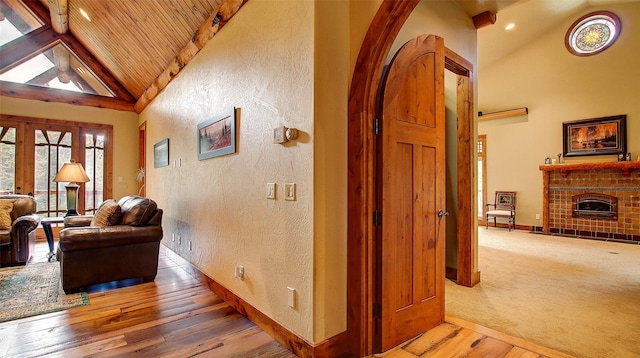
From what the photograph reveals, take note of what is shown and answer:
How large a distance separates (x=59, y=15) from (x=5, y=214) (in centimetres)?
356

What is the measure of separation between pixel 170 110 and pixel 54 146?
327 centimetres

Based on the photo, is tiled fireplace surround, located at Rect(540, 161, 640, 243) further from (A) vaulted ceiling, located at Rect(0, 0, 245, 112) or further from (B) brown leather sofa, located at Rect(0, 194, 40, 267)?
(B) brown leather sofa, located at Rect(0, 194, 40, 267)

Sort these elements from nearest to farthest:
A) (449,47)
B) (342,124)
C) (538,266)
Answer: (342,124), (449,47), (538,266)

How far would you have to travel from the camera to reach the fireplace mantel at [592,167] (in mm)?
5793

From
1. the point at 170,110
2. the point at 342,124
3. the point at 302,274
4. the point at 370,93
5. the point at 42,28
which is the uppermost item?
the point at 42,28

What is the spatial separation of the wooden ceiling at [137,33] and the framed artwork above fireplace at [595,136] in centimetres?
493

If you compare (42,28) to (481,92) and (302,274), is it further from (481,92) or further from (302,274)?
(481,92)

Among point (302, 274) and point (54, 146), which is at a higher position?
point (54, 146)

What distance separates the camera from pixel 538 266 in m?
4.12

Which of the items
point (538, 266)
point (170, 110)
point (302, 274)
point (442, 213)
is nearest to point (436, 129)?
point (442, 213)

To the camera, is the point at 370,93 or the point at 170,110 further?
the point at 170,110

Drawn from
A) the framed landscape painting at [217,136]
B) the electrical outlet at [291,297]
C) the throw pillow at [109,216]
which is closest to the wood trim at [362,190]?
the electrical outlet at [291,297]

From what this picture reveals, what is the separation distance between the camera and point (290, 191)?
204 cm

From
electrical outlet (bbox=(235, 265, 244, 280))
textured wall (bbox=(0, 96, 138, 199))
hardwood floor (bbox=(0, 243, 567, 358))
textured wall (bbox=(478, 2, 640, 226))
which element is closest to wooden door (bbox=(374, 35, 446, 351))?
hardwood floor (bbox=(0, 243, 567, 358))
